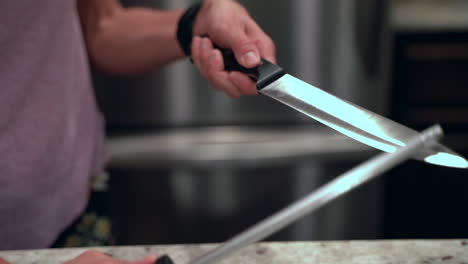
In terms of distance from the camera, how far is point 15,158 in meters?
0.54

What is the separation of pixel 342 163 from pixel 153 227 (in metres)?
0.52

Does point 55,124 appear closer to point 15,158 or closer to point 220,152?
point 15,158

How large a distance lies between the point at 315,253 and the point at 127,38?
46cm

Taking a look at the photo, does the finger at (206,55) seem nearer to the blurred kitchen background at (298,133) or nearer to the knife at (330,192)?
the knife at (330,192)

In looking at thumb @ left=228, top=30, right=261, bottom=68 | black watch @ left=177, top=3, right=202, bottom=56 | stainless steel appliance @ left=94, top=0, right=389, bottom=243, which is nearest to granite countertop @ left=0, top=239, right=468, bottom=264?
thumb @ left=228, top=30, right=261, bottom=68

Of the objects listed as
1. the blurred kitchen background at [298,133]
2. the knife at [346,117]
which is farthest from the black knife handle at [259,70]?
the blurred kitchen background at [298,133]

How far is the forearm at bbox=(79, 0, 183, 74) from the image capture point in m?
0.71

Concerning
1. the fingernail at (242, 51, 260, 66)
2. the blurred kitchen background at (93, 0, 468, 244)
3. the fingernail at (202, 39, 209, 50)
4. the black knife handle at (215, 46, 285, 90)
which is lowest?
the blurred kitchen background at (93, 0, 468, 244)

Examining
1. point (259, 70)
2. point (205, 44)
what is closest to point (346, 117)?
point (259, 70)

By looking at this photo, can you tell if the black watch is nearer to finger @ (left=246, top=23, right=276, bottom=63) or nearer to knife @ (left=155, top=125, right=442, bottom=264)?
finger @ (left=246, top=23, right=276, bottom=63)

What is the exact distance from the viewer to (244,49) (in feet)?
1.71

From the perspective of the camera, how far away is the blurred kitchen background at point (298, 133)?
3.51ft

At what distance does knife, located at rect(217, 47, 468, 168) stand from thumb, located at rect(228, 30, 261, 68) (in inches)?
0.9

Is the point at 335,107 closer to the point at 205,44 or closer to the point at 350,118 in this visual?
the point at 350,118
